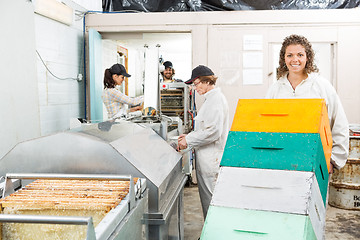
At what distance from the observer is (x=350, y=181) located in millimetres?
3666

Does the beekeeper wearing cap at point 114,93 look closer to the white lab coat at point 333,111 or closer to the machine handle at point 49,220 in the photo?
the white lab coat at point 333,111

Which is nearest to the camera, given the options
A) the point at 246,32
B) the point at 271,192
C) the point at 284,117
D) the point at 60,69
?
the point at 271,192

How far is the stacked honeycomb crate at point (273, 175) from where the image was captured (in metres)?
1.17

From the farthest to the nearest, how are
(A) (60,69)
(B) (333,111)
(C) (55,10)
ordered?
1. (A) (60,69)
2. (C) (55,10)
3. (B) (333,111)

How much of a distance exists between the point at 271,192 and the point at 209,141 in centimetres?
145

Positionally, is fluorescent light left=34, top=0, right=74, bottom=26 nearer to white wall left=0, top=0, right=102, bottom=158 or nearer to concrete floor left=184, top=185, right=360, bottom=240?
white wall left=0, top=0, right=102, bottom=158

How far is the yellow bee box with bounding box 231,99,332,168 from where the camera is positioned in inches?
54.8

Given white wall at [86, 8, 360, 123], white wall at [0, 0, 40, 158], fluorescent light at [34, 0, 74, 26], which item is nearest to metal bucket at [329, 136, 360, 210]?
white wall at [86, 8, 360, 123]

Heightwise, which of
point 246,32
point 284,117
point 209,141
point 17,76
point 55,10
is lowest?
point 209,141

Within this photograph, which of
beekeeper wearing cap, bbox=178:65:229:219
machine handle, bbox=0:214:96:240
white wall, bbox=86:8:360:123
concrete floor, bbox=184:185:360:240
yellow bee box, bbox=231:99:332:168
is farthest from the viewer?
white wall, bbox=86:8:360:123

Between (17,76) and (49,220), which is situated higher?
(17,76)

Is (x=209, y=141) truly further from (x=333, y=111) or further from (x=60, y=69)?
(x=60, y=69)

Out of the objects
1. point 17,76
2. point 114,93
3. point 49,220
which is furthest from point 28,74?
point 49,220

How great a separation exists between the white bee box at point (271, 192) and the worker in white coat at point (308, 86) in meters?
0.61
